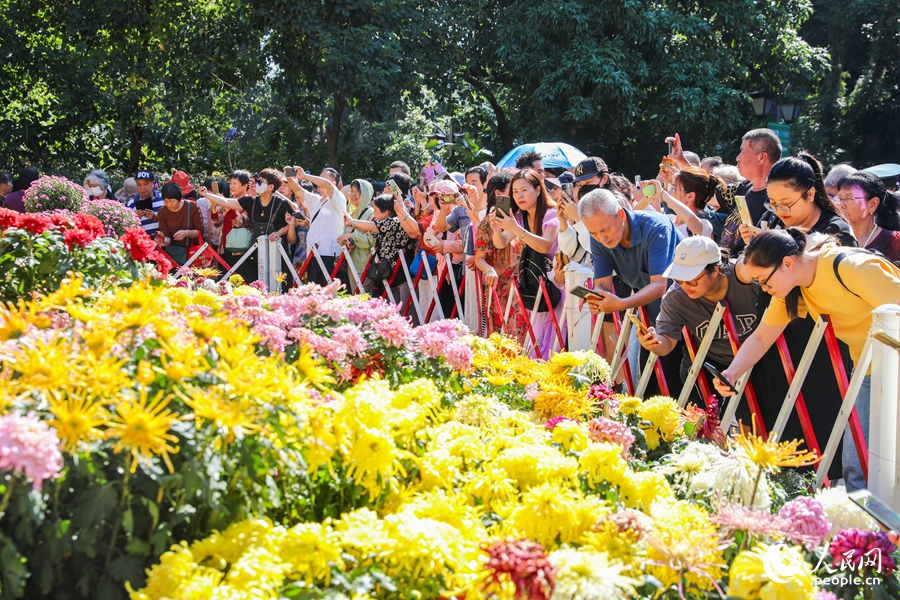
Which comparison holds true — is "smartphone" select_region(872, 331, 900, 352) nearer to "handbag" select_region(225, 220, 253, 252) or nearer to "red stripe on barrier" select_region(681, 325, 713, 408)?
"red stripe on barrier" select_region(681, 325, 713, 408)

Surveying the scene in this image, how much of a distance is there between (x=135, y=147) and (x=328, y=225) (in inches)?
433

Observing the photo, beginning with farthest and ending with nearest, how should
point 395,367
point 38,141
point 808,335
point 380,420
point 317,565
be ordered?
1. point 38,141
2. point 808,335
3. point 395,367
4. point 380,420
5. point 317,565

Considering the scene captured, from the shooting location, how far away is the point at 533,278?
6.77 metres

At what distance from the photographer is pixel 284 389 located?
1.96 m

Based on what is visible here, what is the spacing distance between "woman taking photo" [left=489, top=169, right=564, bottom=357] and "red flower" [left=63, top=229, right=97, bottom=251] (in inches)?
133

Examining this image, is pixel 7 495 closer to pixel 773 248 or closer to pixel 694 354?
pixel 773 248

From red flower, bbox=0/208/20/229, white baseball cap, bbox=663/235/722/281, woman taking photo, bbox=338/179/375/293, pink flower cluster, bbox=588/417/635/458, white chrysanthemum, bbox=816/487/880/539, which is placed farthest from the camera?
woman taking photo, bbox=338/179/375/293

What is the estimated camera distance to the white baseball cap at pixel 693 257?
4.45 m

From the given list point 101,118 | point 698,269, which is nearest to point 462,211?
point 698,269

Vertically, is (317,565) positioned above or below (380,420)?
below

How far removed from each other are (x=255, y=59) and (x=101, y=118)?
366 cm

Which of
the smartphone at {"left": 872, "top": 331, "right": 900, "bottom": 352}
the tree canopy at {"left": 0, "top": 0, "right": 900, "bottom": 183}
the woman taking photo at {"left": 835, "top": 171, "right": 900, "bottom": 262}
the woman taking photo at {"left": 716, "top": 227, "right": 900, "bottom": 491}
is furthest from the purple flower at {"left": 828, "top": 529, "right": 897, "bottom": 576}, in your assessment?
the tree canopy at {"left": 0, "top": 0, "right": 900, "bottom": 183}

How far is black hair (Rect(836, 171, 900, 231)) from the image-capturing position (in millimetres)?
5652

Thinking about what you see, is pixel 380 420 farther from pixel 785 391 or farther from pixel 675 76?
pixel 675 76
